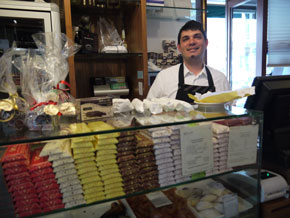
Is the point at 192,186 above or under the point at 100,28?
under

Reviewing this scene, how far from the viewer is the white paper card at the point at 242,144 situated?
920mm

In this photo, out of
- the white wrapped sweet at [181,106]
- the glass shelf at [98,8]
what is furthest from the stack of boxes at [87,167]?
the glass shelf at [98,8]

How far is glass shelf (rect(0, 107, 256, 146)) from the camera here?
67 centimetres

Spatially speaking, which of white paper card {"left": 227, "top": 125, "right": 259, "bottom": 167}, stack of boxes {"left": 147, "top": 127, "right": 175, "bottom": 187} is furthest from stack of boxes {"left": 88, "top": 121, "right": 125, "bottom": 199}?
white paper card {"left": 227, "top": 125, "right": 259, "bottom": 167}

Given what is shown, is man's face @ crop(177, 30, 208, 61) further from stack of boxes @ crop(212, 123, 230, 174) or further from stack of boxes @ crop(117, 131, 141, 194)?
stack of boxes @ crop(117, 131, 141, 194)

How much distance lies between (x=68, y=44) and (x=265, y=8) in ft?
10.4

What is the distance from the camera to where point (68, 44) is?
3.33ft

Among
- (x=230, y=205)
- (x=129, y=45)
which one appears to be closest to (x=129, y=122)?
(x=230, y=205)

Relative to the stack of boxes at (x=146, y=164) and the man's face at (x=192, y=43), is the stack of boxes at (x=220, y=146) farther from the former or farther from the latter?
the man's face at (x=192, y=43)

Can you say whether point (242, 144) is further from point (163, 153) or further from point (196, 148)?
point (163, 153)

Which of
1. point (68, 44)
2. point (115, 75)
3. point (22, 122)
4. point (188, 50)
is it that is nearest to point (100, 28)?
point (115, 75)

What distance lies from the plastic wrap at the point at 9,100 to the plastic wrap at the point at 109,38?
4.29ft

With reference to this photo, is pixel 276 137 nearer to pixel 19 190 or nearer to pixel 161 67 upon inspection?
pixel 19 190

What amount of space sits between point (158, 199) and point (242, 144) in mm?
444
